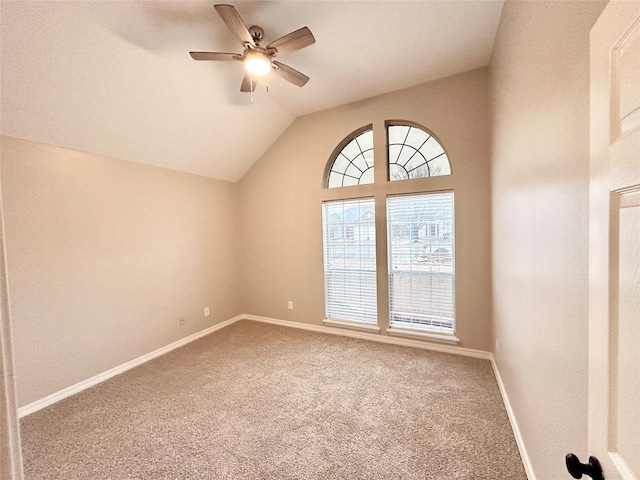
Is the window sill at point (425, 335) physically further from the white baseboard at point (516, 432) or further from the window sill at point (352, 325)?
the white baseboard at point (516, 432)

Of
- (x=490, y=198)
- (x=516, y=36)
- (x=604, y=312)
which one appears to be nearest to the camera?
(x=604, y=312)

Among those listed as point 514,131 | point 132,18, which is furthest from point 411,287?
point 132,18

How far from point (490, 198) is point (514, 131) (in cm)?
117

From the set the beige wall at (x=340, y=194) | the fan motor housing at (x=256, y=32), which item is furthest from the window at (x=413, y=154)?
the fan motor housing at (x=256, y=32)

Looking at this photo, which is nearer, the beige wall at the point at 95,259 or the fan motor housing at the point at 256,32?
the fan motor housing at the point at 256,32

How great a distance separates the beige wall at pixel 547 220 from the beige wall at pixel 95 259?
365 centimetres

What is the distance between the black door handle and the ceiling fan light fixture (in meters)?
2.61

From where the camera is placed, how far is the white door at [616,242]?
47cm

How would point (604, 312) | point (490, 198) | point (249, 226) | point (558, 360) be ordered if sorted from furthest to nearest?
point (249, 226)
point (490, 198)
point (558, 360)
point (604, 312)

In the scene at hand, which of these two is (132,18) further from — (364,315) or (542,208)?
(364,315)

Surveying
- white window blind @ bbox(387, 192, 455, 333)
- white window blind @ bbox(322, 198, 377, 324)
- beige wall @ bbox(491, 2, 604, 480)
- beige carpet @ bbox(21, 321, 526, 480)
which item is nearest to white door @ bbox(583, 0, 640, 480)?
beige wall @ bbox(491, 2, 604, 480)

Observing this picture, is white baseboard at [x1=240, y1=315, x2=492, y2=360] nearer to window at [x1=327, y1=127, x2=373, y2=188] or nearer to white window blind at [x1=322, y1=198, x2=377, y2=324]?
white window blind at [x1=322, y1=198, x2=377, y2=324]

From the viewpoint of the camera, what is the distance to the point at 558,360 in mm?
1070

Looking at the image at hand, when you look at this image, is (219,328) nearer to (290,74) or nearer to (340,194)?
(340,194)
